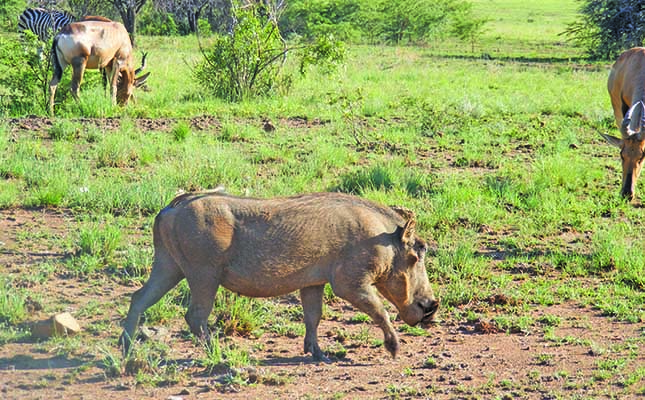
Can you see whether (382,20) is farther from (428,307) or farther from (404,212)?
(428,307)

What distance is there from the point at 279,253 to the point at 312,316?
0.54 metres

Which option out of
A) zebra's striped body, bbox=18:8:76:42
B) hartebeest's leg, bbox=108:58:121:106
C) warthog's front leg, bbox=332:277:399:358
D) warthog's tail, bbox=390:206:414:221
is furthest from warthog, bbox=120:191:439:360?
zebra's striped body, bbox=18:8:76:42

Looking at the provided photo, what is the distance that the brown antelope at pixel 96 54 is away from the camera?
14.5 meters

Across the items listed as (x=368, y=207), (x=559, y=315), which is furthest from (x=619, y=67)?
(x=368, y=207)

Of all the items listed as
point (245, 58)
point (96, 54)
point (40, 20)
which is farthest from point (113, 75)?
point (40, 20)

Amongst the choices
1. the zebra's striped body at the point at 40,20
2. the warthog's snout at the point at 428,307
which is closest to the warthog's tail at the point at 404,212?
the warthog's snout at the point at 428,307

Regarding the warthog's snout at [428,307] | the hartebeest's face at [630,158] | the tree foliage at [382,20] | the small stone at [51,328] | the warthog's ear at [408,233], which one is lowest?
the tree foliage at [382,20]

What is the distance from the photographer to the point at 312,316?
5926mm

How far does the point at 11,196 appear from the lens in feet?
30.2

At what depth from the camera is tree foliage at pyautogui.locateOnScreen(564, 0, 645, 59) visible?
85.9 feet

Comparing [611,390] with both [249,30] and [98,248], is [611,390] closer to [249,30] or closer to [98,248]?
[98,248]

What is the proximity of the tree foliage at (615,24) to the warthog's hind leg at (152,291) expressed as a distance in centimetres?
2294

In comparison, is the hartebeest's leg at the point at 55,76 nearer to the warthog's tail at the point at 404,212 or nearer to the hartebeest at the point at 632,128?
the hartebeest at the point at 632,128

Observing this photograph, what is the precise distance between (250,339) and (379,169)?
472 centimetres
